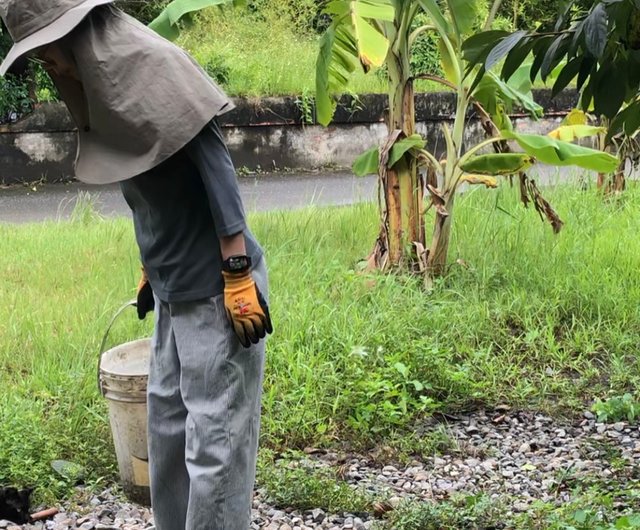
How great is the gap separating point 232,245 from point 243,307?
180 millimetres

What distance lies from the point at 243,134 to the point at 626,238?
258 inches

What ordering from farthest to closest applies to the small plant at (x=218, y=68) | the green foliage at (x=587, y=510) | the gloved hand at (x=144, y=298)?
the small plant at (x=218, y=68) < the gloved hand at (x=144, y=298) < the green foliage at (x=587, y=510)

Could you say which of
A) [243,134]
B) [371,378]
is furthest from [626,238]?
[243,134]

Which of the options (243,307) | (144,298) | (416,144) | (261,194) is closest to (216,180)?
(243,307)

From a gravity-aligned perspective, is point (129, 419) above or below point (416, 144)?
below

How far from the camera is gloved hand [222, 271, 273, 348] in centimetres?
255

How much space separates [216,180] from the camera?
2500 mm

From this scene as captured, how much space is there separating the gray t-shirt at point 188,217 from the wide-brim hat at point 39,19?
448 millimetres

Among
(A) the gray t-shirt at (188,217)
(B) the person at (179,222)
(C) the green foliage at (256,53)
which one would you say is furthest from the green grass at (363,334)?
(C) the green foliage at (256,53)

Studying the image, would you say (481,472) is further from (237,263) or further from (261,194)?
(261,194)

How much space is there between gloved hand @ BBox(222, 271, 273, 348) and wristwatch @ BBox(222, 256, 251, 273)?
14 mm

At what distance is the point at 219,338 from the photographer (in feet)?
8.68

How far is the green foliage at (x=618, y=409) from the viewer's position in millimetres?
4180

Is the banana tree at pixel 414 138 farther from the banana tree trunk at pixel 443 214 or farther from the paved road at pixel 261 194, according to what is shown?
the paved road at pixel 261 194
